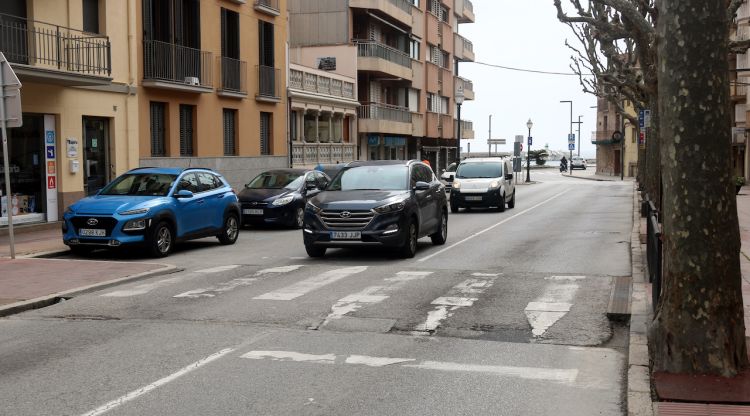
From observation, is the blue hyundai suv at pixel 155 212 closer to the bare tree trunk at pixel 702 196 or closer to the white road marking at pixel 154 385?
the white road marking at pixel 154 385

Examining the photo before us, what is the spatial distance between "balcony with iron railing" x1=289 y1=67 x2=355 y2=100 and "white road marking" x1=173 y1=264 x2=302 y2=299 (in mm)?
22809

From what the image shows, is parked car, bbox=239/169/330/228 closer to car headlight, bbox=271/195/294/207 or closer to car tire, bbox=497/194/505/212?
car headlight, bbox=271/195/294/207

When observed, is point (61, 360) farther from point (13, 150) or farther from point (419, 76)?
point (419, 76)

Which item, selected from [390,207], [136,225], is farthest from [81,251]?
[390,207]

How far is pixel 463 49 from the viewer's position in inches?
2628

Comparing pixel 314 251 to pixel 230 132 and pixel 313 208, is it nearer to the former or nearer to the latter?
pixel 313 208

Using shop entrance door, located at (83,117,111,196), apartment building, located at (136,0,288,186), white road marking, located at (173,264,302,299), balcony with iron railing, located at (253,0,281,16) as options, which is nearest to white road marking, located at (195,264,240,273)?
white road marking, located at (173,264,302,299)

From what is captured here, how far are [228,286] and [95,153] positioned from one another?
43.5ft

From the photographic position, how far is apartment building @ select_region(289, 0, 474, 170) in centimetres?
4344

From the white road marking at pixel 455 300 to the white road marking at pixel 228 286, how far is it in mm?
2840

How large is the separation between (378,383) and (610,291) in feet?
17.7

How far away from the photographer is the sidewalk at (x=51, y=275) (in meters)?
10.5

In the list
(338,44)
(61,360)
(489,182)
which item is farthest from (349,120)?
(61,360)

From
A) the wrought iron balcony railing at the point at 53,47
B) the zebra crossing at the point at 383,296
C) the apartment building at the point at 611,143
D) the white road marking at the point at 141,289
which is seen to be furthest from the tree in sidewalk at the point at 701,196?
the apartment building at the point at 611,143
